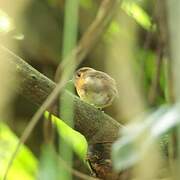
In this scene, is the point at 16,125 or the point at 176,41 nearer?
the point at 176,41

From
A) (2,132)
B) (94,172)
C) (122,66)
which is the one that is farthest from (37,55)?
(122,66)

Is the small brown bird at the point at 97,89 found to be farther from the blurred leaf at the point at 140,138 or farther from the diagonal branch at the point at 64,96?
the blurred leaf at the point at 140,138

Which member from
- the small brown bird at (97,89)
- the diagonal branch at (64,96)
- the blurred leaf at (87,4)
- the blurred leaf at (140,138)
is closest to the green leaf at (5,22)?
the small brown bird at (97,89)

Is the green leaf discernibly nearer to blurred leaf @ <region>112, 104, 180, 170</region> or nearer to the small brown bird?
the small brown bird

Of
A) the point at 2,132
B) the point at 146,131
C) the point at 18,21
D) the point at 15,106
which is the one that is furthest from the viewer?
the point at 15,106

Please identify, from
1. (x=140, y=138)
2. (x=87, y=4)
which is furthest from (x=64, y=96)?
(x=87, y=4)

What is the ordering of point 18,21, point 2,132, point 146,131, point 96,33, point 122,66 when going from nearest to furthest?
point 146,131 → point 96,33 → point 122,66 → point 2,132 → point 18,21

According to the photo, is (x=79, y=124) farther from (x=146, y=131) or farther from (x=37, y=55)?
(x=37, y=55)
